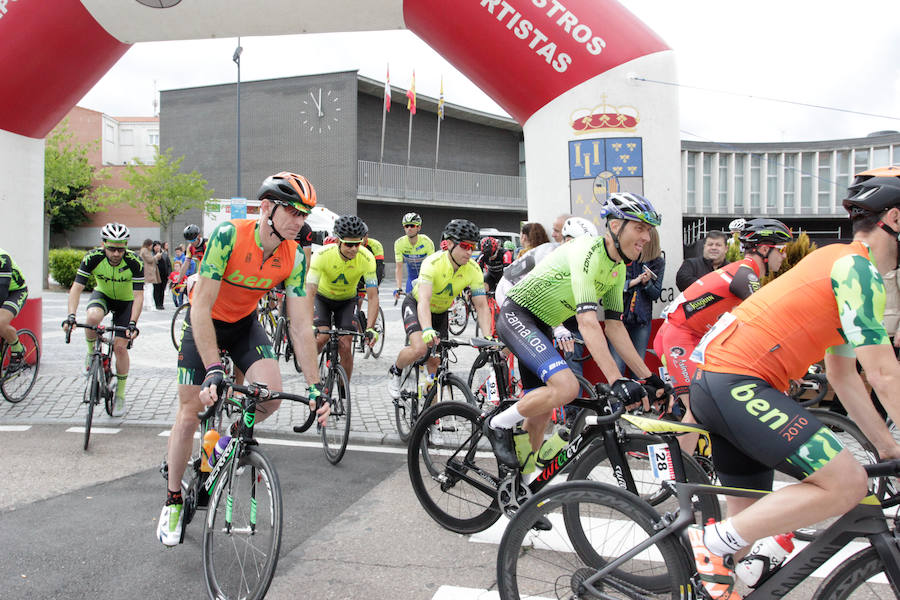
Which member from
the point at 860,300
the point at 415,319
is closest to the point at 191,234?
the point at 415,319

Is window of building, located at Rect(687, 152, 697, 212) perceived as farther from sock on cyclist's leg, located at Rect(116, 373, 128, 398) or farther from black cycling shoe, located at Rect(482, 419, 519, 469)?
black cycling shoe, located at Rect(482, 419, 519, 469)

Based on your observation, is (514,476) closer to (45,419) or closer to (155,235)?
(45,419)

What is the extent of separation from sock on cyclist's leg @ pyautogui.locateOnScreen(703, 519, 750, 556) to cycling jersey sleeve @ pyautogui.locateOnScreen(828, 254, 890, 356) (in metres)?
0.80

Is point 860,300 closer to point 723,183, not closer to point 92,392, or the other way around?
point 92,392

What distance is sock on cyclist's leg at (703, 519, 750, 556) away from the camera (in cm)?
236

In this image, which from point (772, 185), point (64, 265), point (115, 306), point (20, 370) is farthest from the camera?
point (772, 185)

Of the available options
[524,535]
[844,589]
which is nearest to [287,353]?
[524,535]

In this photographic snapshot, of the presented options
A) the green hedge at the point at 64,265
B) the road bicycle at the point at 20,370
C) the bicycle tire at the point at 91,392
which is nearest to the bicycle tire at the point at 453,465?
the bicycle tire at the point at 91,392

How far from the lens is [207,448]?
3393mm

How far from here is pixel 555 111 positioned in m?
7.00

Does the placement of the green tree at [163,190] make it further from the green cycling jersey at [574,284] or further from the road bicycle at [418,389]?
the green cycling jersey at [574,284]

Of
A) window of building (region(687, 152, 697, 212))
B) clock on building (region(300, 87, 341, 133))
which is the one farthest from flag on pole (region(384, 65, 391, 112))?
window of building (region(687, 152, 697, 212))

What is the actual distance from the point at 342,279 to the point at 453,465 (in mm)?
3162

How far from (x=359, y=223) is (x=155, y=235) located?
43454mm
